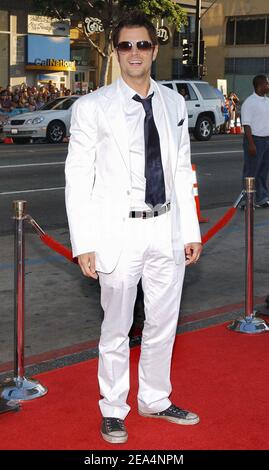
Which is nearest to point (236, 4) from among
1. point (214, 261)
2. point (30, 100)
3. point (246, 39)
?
point (246, 39)

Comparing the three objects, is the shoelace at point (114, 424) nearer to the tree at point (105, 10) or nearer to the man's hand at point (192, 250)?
the man's hand at point (192, 250)

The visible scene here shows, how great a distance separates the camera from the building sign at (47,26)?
3506 centimetres

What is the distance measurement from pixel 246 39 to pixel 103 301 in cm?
5212

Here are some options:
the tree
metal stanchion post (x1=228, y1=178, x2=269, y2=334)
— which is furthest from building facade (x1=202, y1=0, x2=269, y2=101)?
metal stanchion post (x1=228, y1=178, x2=269, y2=334)

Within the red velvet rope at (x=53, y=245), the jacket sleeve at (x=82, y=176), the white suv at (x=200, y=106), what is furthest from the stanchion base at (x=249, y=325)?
the white suv at (x=200, y=106)

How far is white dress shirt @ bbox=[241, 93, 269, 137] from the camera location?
1115cm

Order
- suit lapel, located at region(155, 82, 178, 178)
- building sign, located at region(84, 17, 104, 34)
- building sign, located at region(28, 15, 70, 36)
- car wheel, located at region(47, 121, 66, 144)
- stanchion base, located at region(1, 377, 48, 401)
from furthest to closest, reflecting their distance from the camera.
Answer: building sign, located at region(28, 15, 70, 36) → building sign, located at region(84, 17, 104, 34) → car wheel, located at region(47, 121, 66, 144) → stanchion base, located at region(1, 377, 48, 401) → suit lapel, located at region(155, 82, 178, 178)

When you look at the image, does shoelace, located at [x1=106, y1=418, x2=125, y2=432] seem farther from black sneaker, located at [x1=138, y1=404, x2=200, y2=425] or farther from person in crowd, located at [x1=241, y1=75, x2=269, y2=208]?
person in crowd, located at [x1=241, y1=75, x2=269, y2=208]

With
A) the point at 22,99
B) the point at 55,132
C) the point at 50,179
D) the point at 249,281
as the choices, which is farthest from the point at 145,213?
the point at 22,99

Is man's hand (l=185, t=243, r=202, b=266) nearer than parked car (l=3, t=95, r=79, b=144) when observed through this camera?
Yes

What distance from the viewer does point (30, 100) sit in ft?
90.7

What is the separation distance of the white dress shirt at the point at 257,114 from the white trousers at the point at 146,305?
737 cm

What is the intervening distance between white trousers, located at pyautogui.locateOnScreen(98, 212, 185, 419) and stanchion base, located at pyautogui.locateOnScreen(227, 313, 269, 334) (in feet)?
6.34

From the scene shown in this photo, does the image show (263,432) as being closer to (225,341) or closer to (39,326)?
(225,341)
